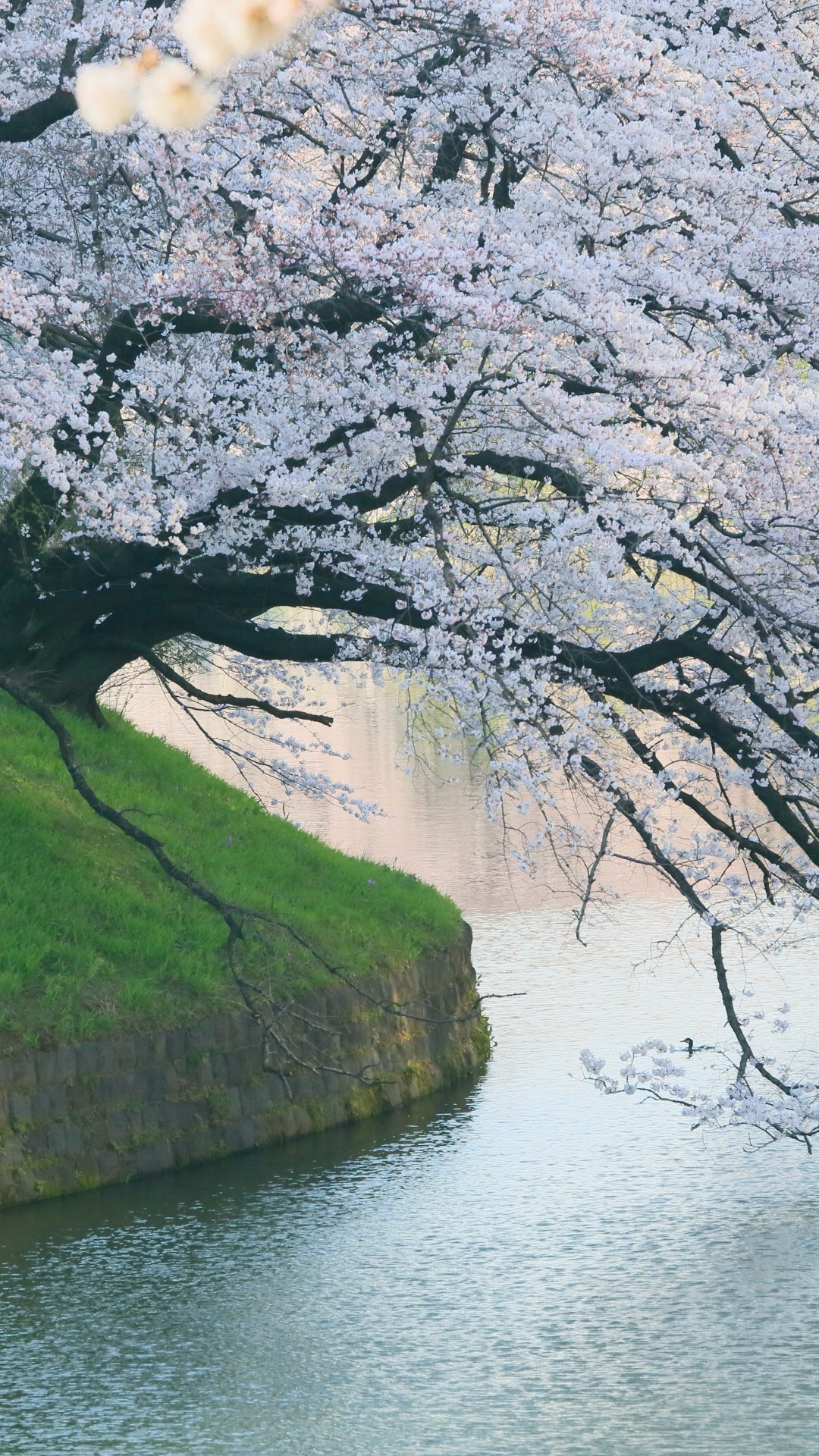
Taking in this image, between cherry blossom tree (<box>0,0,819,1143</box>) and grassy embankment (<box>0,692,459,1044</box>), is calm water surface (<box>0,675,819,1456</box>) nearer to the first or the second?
cherry blossom tree (<box>0,0,819,1143</box>)

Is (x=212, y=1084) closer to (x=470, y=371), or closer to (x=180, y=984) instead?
(x=180, y=984)

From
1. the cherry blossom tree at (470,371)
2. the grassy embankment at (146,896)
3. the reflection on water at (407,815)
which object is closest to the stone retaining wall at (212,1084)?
the grassy embankment at (146,896)

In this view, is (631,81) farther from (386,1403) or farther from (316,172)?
(386,1403)

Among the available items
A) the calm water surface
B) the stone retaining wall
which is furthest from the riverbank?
the calm water surface

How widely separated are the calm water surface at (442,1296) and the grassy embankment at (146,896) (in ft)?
4.80

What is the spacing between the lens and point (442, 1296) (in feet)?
35.4

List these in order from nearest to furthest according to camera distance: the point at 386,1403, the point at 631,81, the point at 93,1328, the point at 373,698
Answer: the point at 386,1403, the point at 93,1328, the point at 631,81, the point at 373,698

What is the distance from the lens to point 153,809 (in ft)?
55.5

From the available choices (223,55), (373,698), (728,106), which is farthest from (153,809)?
(373,698)

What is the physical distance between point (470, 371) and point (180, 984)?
5.59m

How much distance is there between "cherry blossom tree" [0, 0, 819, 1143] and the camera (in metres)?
11.5

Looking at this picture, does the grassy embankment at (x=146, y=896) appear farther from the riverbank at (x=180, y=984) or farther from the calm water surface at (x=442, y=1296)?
the calm water surface at (x=442, y=1296)

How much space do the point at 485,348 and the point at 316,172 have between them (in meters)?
5.21

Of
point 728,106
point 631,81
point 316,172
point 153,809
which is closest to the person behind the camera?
point 631,81
